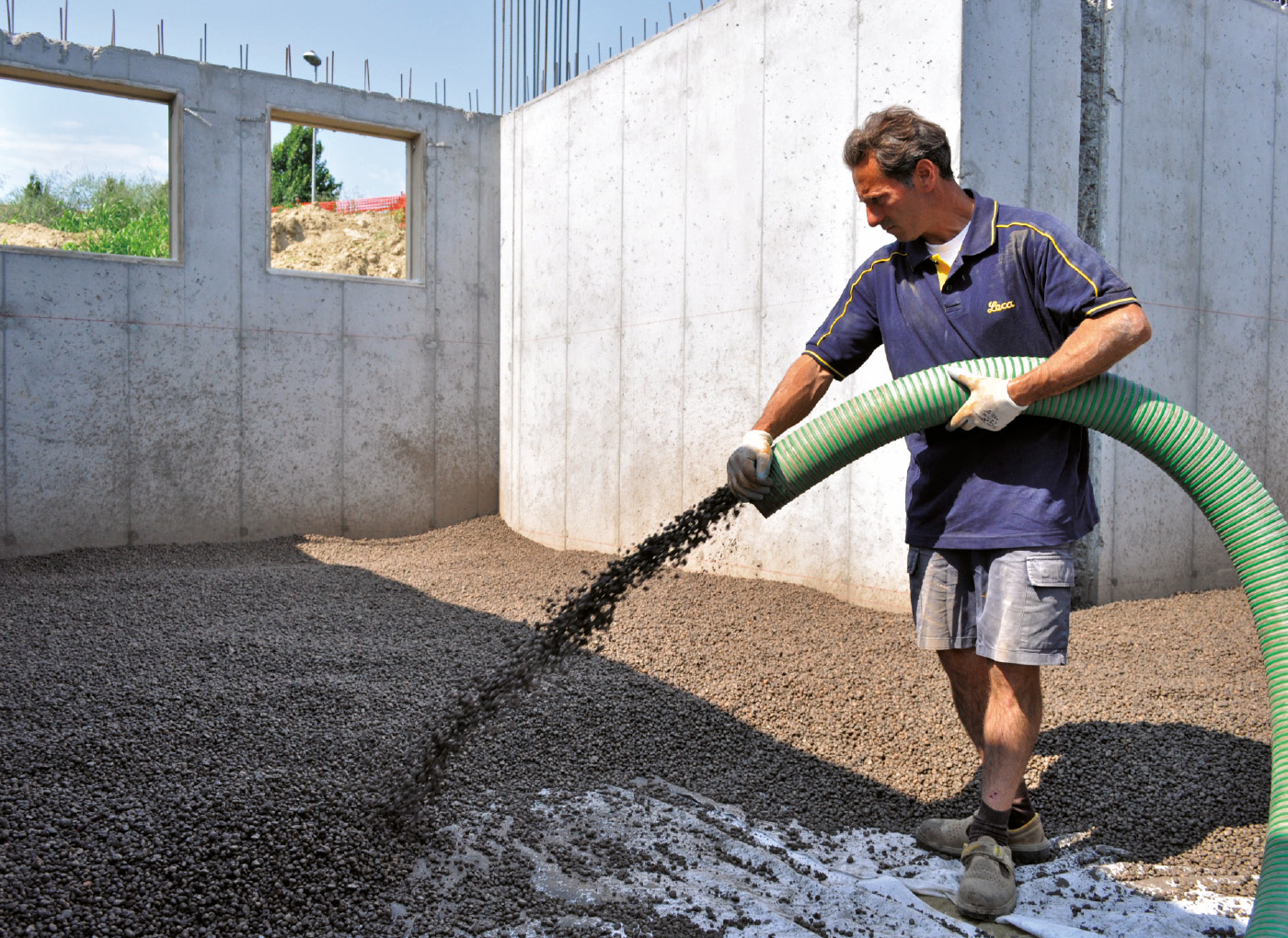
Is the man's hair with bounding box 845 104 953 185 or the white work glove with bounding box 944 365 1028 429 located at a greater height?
the man's hair with bounding box 845 104 953 185

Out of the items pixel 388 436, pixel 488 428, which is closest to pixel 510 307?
pixel 488 428

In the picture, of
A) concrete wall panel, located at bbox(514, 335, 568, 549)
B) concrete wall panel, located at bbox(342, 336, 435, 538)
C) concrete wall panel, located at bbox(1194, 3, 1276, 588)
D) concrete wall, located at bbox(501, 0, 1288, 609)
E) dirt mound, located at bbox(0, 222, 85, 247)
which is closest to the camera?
concrete wall, located at bbox(501, 0, 1288, 609)

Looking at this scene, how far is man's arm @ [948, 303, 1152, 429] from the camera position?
177 centimetres

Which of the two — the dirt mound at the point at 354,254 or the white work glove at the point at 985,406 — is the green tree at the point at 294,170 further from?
the white work glove at the point at 985,406

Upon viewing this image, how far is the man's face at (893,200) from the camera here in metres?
2.00

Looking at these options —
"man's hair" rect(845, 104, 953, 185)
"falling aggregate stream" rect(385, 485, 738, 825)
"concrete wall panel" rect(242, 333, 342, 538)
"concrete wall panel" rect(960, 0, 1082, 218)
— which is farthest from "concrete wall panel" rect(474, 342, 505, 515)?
"man's hair" rect(845, 104, 953, 185)

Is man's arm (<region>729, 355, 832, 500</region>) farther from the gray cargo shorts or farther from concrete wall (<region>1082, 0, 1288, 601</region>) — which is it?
concrete wall (<region>1082, 0, 1288, 601</region>)

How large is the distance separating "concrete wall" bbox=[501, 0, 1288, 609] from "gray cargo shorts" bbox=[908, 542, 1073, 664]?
2187mm

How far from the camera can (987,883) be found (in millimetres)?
1875

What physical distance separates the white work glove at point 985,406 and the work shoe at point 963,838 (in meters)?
0.89

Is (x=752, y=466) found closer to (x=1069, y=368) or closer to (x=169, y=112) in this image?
(x=1069, y=368)

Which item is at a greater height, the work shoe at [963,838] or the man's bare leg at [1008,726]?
the man's bare leg at [1008,726]

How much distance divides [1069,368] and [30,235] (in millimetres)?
10405

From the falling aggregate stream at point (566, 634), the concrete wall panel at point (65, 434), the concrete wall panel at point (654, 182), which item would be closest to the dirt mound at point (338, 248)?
the concrete wall panel at point (65, 434)
